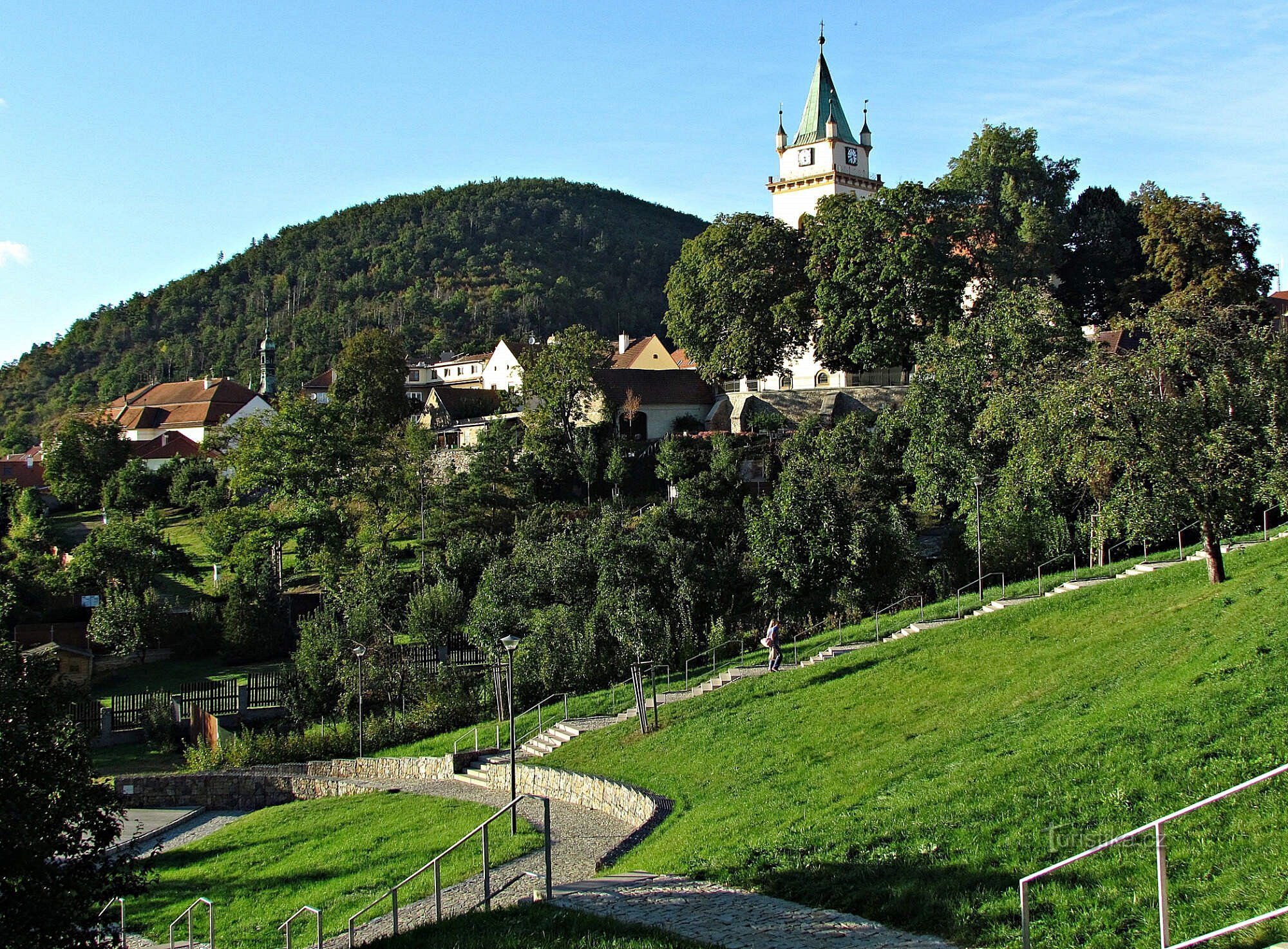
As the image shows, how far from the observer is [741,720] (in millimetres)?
22625

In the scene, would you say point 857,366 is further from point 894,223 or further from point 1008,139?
point 1008,139

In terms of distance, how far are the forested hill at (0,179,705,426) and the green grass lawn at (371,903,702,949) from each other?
106433 mm

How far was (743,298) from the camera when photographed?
50812 millimetres

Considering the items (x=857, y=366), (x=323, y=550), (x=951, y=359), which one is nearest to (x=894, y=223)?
(x=857, y=366)

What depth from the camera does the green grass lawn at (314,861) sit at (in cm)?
1669

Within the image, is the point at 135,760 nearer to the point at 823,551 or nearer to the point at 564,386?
the point at 823,551

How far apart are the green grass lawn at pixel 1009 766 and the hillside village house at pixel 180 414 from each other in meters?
58.9

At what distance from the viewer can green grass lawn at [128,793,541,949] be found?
1669cm

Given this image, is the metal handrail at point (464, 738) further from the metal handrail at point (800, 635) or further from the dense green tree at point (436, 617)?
the metal handrail at point (800, 635)

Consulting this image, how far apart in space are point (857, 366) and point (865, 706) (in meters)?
30.8

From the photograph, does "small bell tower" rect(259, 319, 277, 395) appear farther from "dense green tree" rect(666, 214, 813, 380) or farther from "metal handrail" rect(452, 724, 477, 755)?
"metal handrail" rect(452, 724, 477, 755)

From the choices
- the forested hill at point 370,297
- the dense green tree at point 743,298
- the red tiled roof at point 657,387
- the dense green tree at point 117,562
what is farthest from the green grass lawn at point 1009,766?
the forested hill at point 370,297

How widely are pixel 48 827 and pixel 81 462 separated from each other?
2515 inches

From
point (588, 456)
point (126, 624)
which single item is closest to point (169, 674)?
point (126, 624)
